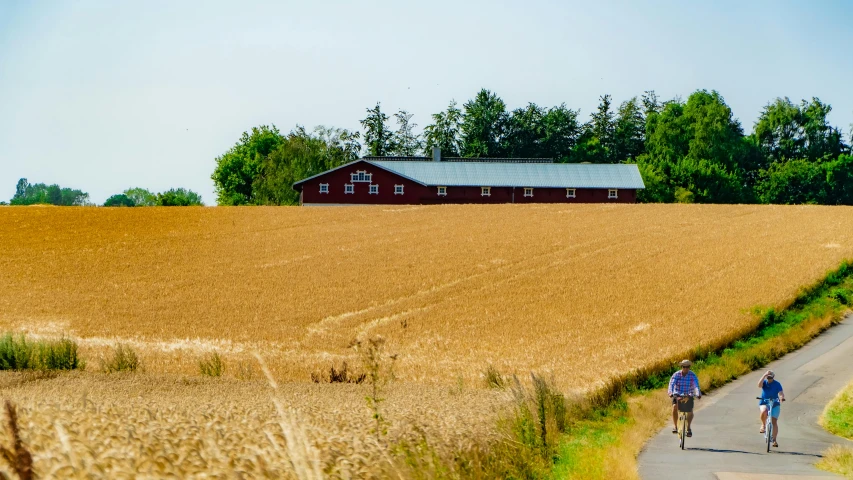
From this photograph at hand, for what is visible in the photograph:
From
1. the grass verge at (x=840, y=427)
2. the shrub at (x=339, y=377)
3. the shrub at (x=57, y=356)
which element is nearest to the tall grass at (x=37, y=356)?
the shrub at (x=57, y=356)

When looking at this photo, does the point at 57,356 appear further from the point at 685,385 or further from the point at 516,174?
the point at 516,174

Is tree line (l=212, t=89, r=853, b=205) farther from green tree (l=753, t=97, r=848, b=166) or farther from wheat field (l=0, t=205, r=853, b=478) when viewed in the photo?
wheat field (l=0, t=205, r=853, b=478)

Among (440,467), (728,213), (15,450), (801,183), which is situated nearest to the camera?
(15,450)

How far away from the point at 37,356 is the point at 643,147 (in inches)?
4687

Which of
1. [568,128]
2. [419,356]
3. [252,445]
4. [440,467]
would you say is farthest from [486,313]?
[568,128]

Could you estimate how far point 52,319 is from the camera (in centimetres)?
3788

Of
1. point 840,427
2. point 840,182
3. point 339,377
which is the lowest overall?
point 840,427

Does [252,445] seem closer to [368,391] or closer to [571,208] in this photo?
[368,391]

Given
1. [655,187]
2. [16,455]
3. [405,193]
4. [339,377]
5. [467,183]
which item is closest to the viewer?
[16,455]

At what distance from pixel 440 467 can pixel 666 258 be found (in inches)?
1616

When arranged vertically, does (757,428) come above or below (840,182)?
below

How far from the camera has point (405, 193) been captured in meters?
89.5

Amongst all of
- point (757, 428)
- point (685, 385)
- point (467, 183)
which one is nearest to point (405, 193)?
point (467, 183)

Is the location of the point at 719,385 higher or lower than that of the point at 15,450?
lower
